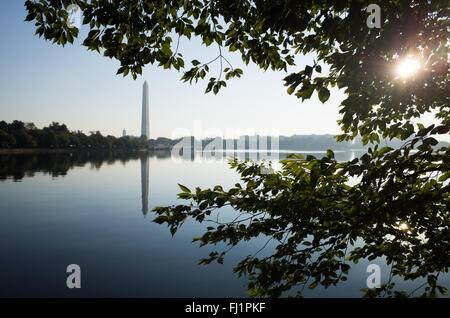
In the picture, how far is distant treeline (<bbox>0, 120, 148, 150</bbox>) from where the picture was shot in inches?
5016

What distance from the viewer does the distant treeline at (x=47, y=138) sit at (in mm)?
A: 127412

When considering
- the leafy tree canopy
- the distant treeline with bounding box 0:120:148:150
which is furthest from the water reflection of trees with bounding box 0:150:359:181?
the leafy tree canopy

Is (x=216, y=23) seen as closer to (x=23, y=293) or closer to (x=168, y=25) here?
(x=168, y=25)

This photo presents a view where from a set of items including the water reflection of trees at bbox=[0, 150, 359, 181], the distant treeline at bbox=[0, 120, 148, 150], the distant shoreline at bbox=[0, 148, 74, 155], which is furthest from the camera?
the distant treeline at bbox=[0, 120, 148, 150]

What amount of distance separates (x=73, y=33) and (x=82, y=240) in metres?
19.4

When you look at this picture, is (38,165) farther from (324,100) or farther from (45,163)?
(324,100)

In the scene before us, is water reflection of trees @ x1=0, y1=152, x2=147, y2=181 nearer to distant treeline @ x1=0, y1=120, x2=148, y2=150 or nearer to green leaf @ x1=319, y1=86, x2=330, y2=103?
distant treeline @ x1=0, y1=120, x2=148, y2=150

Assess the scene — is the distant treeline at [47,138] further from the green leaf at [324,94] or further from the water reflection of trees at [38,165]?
the green leaf at [324,94]

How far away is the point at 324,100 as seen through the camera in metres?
3.46

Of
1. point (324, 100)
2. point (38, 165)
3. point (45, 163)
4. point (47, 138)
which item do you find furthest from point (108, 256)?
point (47, 138)

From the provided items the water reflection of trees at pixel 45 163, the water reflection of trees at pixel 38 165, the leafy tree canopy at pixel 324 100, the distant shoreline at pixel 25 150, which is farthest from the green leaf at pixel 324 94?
the distant shoreline at pixel 25 150

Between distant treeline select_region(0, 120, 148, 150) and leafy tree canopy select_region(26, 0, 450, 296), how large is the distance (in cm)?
14984

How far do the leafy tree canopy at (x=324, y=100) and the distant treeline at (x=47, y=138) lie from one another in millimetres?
149839
